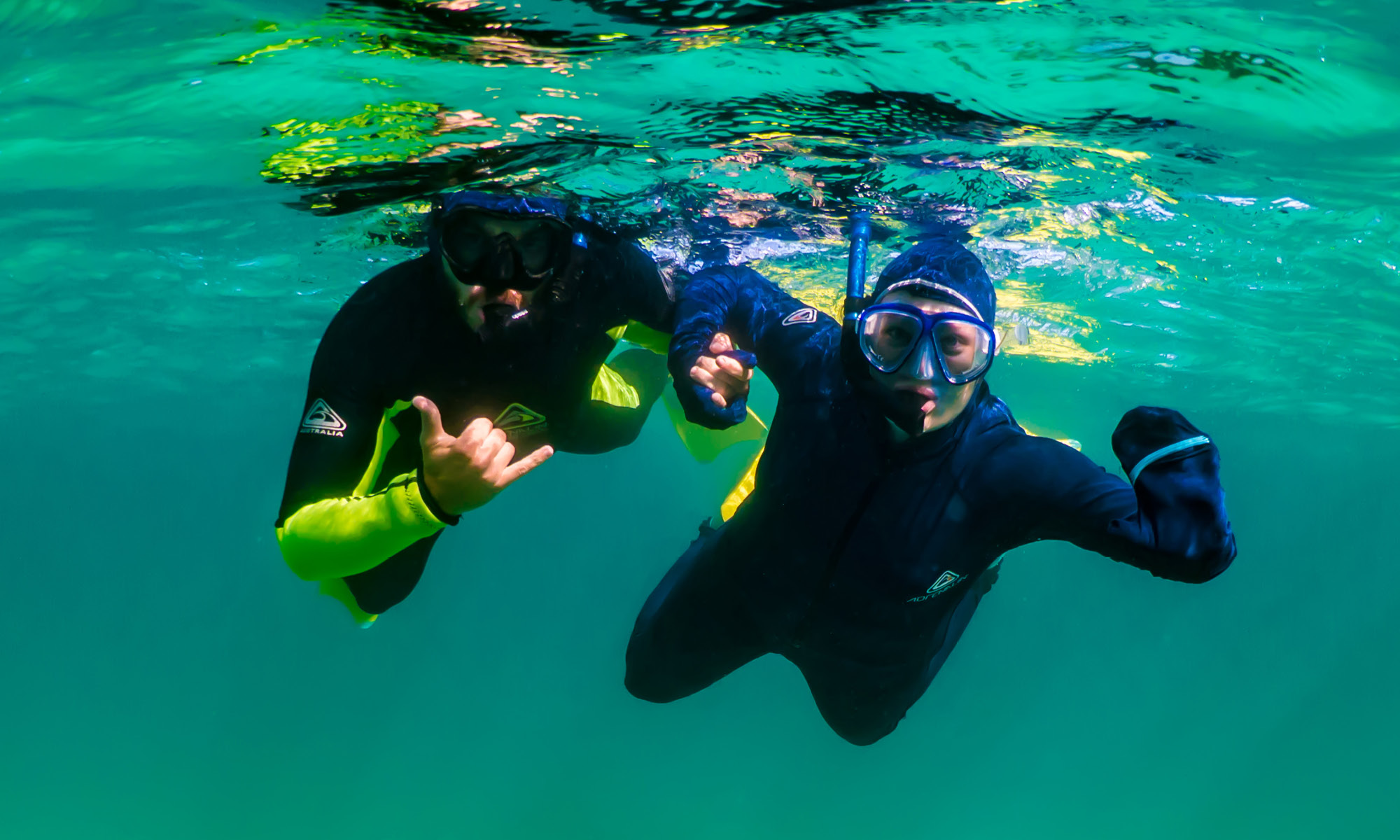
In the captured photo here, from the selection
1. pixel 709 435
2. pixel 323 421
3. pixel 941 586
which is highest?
pixel 323 421

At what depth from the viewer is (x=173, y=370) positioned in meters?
27.6

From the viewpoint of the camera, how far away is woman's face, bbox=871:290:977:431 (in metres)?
4.29

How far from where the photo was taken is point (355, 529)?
163 inches

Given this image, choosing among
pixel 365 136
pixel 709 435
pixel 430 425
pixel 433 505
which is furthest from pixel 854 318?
pixel 365 136

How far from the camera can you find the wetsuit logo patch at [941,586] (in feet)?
15.8

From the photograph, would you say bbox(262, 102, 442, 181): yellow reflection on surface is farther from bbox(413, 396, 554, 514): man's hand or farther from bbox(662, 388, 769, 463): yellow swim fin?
bbox(413, 396, 554, 514): man's hand

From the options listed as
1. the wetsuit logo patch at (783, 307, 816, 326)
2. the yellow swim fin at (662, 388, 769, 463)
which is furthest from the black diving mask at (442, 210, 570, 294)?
the yellow swim fin at (662, 388, 769, 463)

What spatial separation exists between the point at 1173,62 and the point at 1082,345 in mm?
15419

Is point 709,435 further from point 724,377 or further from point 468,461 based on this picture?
→ point 468,461

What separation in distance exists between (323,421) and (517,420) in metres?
1.51

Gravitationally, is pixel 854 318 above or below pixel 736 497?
above

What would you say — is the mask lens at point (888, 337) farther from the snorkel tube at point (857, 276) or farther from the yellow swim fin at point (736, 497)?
the yellow swim fin at point (736, 497)

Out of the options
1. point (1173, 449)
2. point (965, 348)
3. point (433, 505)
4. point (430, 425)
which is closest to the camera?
point (1173, 449)

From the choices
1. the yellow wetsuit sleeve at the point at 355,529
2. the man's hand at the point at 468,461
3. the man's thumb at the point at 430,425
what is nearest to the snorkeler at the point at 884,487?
the man's hand at the point at 468,461
